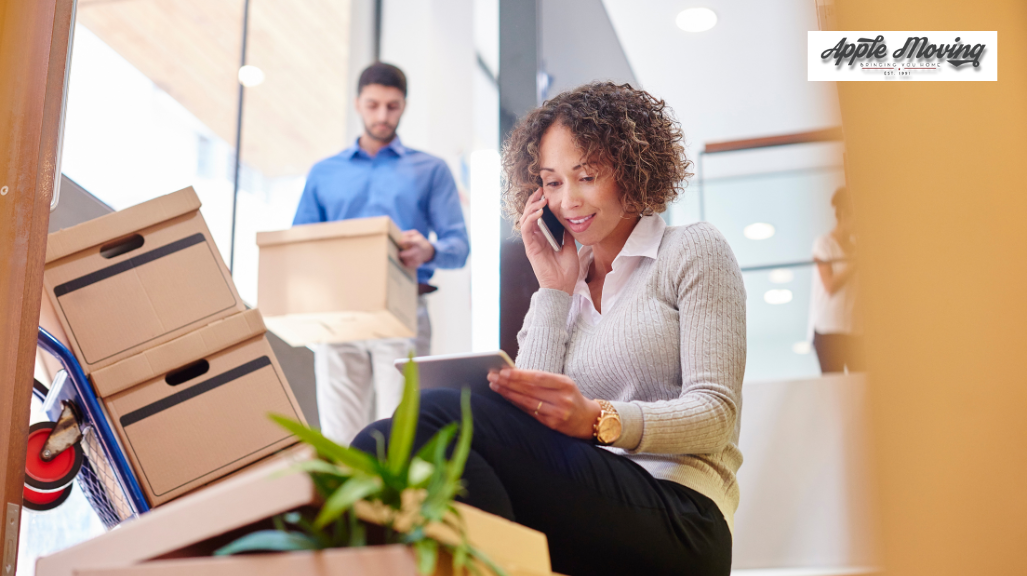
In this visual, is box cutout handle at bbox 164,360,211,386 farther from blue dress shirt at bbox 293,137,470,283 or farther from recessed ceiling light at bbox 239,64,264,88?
recessed ceiling light at bbox 239,64,264,88

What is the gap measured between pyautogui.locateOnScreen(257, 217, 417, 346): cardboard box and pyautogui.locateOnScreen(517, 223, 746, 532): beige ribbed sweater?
3.04ft

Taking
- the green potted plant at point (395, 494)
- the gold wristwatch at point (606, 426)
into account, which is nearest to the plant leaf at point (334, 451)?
the green potted plant at point (395, 494)

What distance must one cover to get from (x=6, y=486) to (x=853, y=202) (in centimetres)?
125

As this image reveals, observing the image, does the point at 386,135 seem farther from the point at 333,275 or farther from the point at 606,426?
the point at 606,426

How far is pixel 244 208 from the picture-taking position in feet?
12.1

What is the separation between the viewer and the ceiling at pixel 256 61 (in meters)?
3.65

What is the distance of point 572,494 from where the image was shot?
0.95 meters

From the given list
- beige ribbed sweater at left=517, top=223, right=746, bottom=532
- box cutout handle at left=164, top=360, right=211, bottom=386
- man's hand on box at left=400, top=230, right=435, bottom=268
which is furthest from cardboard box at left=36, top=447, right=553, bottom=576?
man's hand on box at left=400, top=230, right=435, bottom=268

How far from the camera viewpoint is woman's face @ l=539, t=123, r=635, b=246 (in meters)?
1.44

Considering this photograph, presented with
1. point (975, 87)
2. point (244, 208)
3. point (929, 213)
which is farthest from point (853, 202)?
point (244, 208)

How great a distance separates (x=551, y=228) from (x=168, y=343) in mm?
692

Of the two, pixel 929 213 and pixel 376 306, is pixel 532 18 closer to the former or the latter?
pixel 376 306

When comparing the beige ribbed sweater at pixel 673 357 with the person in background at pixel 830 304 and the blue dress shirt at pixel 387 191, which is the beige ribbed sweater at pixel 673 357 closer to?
the person in background at pixel 830 304

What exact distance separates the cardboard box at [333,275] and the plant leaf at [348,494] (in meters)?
1.67
